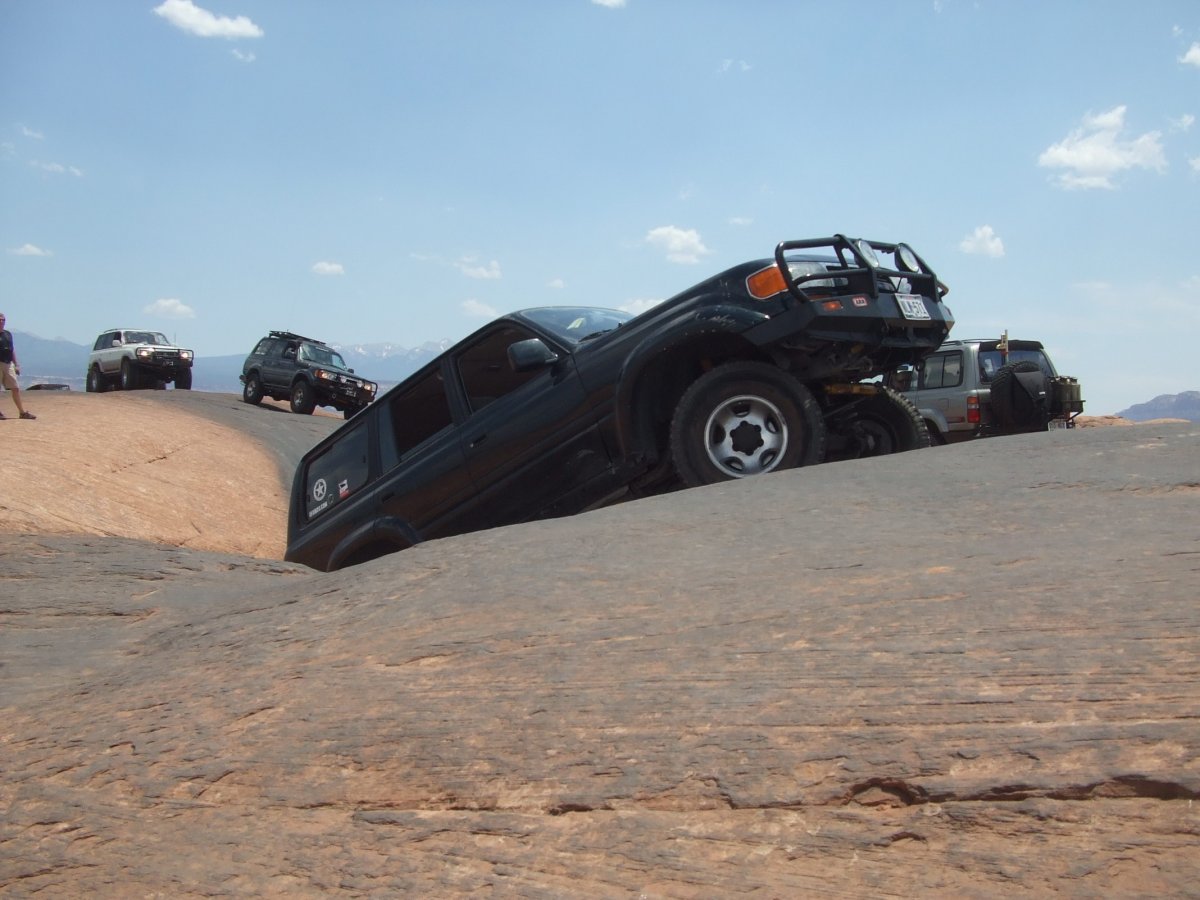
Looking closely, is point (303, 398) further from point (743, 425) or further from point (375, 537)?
point (743, 425)

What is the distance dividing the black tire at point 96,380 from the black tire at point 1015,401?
25.5 m

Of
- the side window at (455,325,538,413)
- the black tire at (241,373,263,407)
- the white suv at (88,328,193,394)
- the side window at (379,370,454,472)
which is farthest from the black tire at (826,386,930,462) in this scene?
the white suv at (88,328,193,394)

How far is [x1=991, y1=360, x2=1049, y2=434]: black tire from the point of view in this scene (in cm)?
1281

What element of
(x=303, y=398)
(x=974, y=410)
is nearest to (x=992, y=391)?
(x=974, y=410)

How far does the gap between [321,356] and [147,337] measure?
20.2 feet

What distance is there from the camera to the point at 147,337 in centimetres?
3008

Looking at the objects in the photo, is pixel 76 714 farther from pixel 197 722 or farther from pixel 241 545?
pixel 241 545

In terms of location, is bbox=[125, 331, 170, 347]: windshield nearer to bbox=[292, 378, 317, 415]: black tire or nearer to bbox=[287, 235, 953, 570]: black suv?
bbox=[292, 378, 317, 415]: black tire

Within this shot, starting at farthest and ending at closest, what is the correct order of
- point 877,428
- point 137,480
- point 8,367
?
point 8,367 < point 137,480 < point 877,428

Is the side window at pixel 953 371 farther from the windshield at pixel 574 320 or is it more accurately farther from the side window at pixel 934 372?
→ the windshield at pixel 574 320

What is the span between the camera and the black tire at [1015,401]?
12.8 metres

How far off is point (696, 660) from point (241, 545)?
10.9 m

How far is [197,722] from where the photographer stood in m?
3.38

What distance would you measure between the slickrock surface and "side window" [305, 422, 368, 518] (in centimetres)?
293
